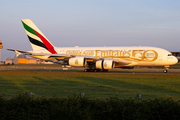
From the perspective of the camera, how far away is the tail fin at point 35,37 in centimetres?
4369

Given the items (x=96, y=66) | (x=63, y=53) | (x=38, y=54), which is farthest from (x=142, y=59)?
(x=38, y=54)

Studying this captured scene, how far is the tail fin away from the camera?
43.7 m

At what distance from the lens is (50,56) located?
4050 cm

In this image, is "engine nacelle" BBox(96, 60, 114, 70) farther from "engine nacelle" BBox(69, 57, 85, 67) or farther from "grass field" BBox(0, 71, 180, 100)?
"grass field" BBox(0, 71, 180, 100)

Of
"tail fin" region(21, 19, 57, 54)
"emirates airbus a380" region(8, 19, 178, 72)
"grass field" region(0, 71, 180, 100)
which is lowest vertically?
"grass field" region(0, 71, 180, 100)

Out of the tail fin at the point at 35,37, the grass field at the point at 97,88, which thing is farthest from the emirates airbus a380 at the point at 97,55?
the grass field at the point at 97,88

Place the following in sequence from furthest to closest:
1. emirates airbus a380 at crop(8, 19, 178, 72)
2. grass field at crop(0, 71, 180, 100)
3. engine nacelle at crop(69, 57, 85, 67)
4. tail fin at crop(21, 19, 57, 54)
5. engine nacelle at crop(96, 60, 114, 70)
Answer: tail fin at crop(21, 19, 57, 54)
engine nacelle at crop(69, 57, 85, 67)
emirates airbus a380 at crop(8, 19, 178, 72)
engine nacelle at crop(96, 60, 114, 70)
grass field at crop(0, 71, 180, 100)


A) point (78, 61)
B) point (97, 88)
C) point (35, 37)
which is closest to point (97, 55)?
point (78, 61)

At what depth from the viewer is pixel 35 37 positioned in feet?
144

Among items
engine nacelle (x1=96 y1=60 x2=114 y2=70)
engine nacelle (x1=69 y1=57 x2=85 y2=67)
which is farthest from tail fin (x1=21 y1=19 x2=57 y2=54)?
engine nacelle (x1=96 y1=60 x2=114 y2=70)

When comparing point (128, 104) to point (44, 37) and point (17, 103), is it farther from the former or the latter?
point (44, 37)

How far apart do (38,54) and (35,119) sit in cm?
3315

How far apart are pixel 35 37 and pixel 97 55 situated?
1296 centimetres

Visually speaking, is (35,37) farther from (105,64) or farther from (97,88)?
(97,88)
